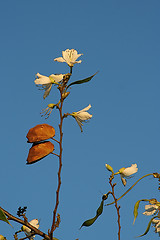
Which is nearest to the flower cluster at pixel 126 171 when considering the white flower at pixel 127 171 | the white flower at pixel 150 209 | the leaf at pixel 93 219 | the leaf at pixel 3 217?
the white flower at pixel 127 171

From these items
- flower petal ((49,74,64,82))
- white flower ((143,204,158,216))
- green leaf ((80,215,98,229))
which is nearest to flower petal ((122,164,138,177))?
white flower ((143,204,158,216))

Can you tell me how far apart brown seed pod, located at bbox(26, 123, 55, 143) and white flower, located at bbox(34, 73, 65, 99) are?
1.06 ft

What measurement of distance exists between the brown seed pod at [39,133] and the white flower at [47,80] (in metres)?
0.32

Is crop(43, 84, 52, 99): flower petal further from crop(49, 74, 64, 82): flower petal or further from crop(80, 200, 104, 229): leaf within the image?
crop(80, 200, 104, 229): leaf

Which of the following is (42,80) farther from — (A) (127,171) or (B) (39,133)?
(A) (127,171)

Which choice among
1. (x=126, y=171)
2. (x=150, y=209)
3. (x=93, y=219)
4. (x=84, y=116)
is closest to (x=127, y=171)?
(x=126, y=171)

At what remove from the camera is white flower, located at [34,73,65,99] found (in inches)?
97.8

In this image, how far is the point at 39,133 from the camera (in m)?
2.33

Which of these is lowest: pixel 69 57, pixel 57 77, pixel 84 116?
pixel 84 116

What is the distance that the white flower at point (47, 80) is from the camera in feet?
8.15

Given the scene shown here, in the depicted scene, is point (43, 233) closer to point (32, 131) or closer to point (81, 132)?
point (32, 131)

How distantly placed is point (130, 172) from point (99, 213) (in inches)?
20.9

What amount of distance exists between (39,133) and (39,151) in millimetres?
104

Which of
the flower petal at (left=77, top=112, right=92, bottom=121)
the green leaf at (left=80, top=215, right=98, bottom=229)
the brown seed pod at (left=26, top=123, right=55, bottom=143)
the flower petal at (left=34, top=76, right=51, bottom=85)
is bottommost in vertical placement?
the green leaf at (left=80, top=215, right=98, bottom=229)
